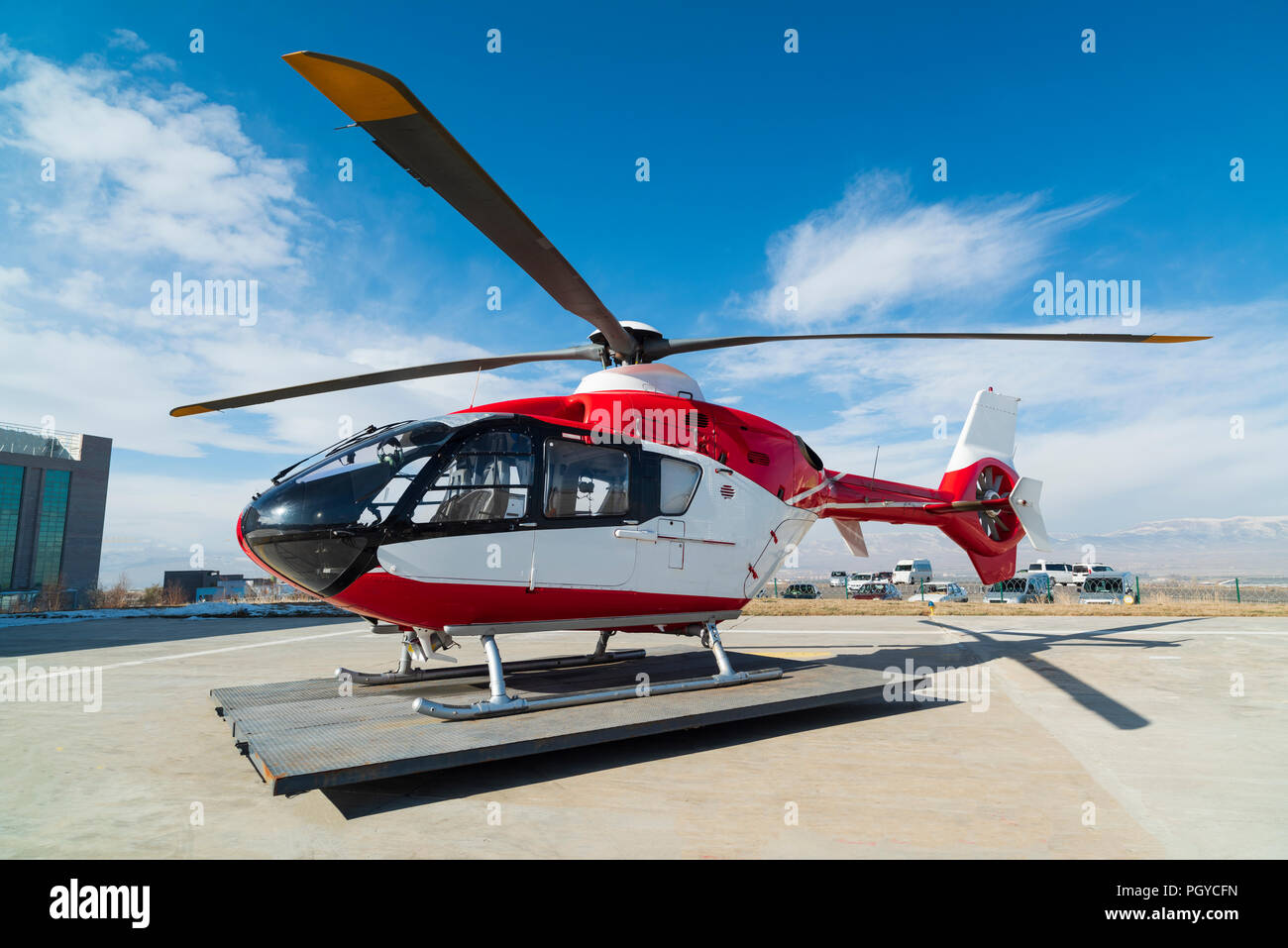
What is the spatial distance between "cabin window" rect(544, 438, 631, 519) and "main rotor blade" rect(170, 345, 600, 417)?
1.80 meters

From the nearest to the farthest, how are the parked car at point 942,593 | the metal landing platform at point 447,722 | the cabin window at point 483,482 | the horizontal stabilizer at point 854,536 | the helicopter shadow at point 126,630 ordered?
the metal landing platform at point 447,722 → the cabin window at point 483,482 → the horizontal stabilizer at point 854,536 → the helicopter shadow at point 126,630 → the parked car at point 942,593

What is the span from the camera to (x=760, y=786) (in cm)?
457

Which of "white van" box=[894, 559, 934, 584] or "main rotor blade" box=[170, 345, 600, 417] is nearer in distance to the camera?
"main rotor blade" box=[170, 345, 600, 417]

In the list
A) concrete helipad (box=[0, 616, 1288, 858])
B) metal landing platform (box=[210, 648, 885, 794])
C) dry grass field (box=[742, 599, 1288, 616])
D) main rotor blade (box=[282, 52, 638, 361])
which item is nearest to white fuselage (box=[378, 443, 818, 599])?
metal landing platform (box=[210, 648, 885, 794])

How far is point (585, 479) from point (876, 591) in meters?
38.3

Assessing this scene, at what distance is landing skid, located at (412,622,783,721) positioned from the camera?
521 centimetres

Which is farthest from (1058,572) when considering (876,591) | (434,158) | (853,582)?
(434,158)

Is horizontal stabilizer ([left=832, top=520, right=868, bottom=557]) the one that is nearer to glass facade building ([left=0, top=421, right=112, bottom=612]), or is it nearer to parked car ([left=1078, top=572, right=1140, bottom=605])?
parked car ([left=1078, top=572, right=1140, bottom=605])

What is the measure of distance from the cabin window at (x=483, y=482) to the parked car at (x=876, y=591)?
36.7 metres

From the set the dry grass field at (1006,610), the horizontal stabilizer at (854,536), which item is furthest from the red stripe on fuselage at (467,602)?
the dry grass field at (1006,610)

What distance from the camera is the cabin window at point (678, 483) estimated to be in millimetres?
6832

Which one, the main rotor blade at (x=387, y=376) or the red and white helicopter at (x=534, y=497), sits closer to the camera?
the red and white helicopter at (x=534, y=497)

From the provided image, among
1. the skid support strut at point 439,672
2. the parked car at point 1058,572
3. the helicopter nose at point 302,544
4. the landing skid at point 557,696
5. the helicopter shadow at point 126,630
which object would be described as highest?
the helicopter nose at point 302,544

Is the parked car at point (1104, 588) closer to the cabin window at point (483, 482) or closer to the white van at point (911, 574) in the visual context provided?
the white van at point (911, 574)
